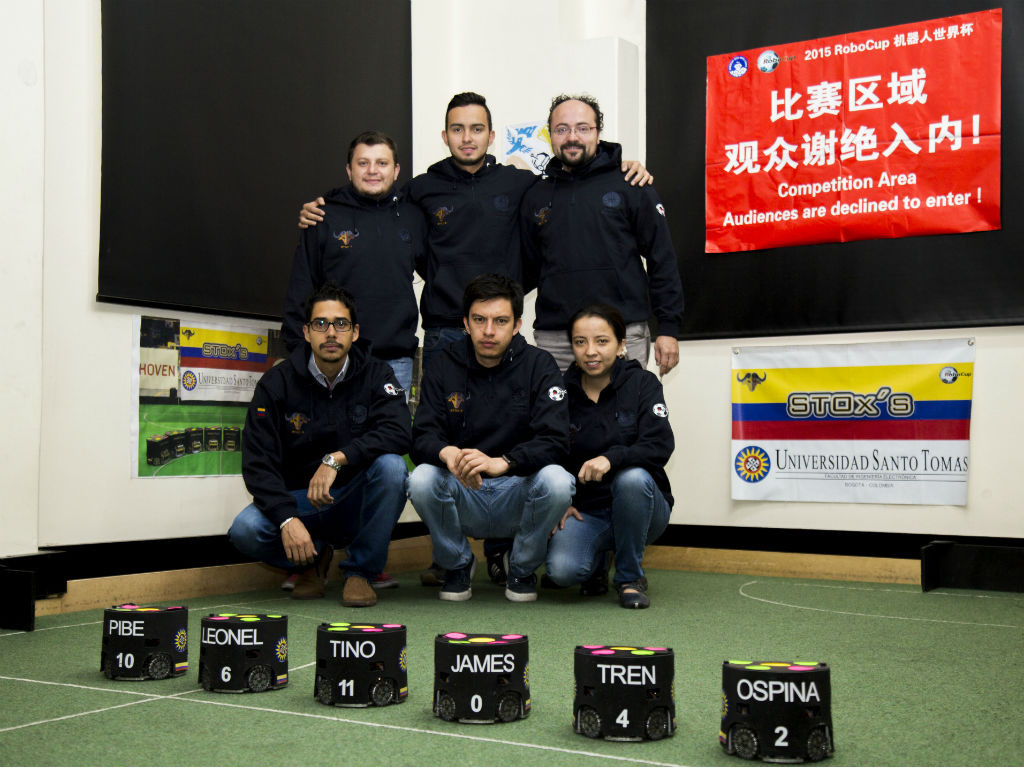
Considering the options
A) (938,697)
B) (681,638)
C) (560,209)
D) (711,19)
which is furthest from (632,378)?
(711,19)

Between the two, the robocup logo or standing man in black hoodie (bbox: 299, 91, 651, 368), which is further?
the robocup logo

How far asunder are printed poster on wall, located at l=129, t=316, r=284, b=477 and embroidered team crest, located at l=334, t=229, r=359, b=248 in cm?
50

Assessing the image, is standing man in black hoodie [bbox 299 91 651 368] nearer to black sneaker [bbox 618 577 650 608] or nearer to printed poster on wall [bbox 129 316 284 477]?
printed poster on wall [bbox 129 316 284 477]

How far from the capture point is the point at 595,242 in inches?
136

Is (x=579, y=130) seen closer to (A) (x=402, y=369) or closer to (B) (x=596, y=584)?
(A) (x=402, y=369)

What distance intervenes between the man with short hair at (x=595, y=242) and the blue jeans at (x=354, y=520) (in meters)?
0.78

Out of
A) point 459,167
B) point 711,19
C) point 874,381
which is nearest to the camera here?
point 459,167

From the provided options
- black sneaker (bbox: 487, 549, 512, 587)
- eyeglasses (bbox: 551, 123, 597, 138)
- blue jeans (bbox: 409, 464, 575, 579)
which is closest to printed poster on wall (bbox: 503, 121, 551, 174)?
eyeglasses (bbox: 551, 123, 597, 138)

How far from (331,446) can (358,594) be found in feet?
1.51

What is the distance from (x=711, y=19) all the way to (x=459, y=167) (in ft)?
4.74

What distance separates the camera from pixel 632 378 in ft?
10.7

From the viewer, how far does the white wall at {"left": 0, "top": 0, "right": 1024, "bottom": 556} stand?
2.88 metres

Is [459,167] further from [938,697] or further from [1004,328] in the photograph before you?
[938,697]

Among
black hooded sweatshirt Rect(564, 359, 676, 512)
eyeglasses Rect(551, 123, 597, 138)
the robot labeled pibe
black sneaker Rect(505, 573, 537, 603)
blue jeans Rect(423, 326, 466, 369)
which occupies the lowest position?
black sneaker Rect(505, 573, 537, 603)
